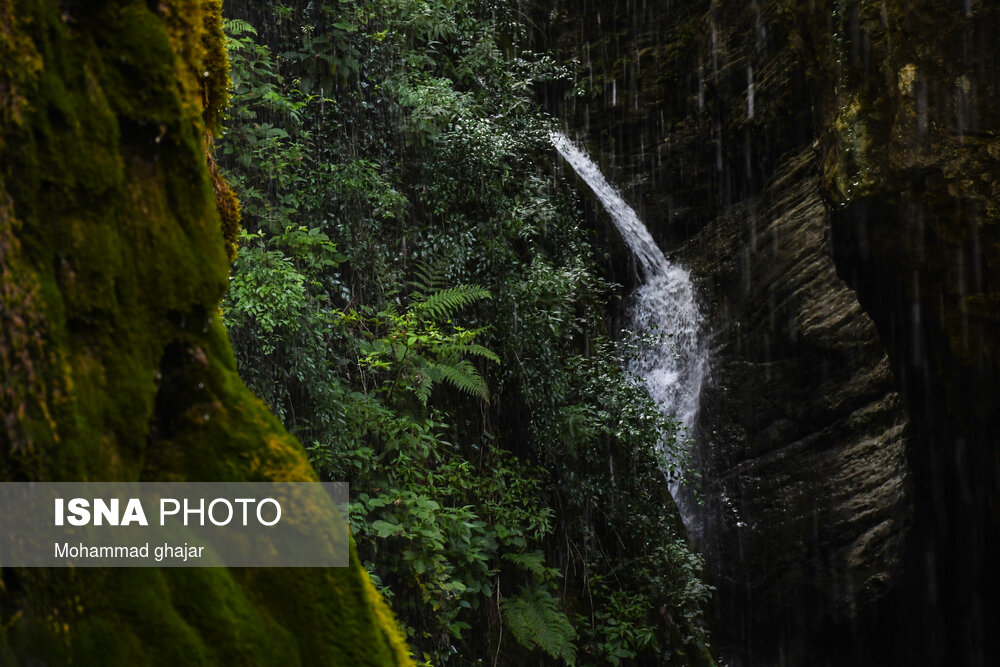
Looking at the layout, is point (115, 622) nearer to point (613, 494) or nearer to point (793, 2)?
point (613, 494)

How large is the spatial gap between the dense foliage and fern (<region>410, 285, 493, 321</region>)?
29mm

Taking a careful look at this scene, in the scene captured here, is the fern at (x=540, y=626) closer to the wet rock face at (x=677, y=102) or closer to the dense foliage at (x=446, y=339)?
the dense foliage at (x=446, y=339)

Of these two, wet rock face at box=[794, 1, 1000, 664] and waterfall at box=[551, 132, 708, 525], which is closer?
wet rock face at box=[794, 1, 1000, 664]

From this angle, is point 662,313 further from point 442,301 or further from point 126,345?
point 126,345

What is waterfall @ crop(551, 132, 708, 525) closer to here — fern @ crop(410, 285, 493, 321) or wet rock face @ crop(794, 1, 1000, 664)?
wet rock face @ crop(794, 1, 1000, 664)

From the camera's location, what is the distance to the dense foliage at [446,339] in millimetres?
5949

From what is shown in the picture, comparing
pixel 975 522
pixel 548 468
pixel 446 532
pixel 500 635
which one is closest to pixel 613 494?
pixel 548 468

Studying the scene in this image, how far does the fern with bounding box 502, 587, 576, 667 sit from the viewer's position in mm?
6695

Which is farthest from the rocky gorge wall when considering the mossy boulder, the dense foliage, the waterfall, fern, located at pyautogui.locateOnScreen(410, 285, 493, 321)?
the mossy boulder

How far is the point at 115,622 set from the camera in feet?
5.75

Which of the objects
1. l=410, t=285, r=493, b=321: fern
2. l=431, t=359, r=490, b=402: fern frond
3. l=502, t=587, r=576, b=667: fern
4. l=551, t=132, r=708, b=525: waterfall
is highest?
l=551, t=132, r=708, b=525: waterfall

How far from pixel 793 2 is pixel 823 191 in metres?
2.41

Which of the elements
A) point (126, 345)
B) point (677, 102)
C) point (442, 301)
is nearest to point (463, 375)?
point (442, 301)

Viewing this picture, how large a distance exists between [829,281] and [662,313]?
312cm
